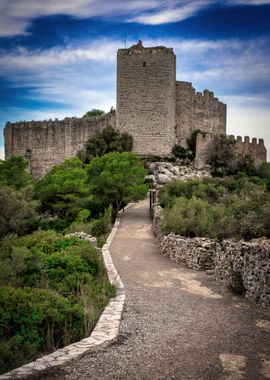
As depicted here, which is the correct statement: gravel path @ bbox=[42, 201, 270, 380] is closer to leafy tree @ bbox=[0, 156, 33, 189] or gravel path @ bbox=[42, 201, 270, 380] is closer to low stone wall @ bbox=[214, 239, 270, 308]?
low stone wall @ bbox=[214, 239, 270, 308]


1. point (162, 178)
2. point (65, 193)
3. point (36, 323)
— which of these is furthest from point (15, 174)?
point (36, 323)

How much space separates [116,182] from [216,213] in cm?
1057

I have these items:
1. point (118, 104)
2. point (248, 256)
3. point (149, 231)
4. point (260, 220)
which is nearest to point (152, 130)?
point (118, 104)

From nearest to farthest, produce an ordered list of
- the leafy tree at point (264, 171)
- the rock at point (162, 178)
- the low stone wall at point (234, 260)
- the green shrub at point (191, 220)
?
the low stone wall at point (234, 260) → the green shrub at point (191, 220) → the rock at point (162, 178) → the leafy tree at point (264, 171)

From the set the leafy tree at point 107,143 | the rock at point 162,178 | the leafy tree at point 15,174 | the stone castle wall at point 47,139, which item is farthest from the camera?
the stone castle wall at point 47,139

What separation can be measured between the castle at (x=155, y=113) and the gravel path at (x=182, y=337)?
1119 inches

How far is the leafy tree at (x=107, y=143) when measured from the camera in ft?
131

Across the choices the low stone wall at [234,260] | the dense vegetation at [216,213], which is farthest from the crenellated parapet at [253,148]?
the low stone wall at [234,260]

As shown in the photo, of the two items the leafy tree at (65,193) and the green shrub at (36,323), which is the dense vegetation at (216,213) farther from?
the green shrub at (36,323)

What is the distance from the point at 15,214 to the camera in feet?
91.8

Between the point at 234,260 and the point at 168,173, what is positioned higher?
the point at 168,173

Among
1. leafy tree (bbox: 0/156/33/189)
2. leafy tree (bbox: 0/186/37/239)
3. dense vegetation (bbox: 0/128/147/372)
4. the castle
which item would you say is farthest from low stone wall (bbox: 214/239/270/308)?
the castle

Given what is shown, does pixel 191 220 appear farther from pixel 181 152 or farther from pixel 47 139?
pixel 47 139

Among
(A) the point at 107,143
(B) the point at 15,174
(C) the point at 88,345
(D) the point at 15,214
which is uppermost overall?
(A) the point at 107,143
